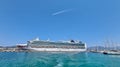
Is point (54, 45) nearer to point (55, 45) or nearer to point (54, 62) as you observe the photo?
point (55, 45)

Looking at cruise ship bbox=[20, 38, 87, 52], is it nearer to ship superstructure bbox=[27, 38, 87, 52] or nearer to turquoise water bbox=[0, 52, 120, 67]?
ship superstructure bbox=[27, 38, 87, 52]

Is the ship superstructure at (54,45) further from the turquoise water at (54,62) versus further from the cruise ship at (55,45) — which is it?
the turquoise water at (54,62)

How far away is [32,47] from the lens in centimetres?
8469

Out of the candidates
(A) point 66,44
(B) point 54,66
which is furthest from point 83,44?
(B) point 54,66

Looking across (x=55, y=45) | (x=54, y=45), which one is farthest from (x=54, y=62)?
(x=55, y=45)

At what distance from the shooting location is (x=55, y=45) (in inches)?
3529

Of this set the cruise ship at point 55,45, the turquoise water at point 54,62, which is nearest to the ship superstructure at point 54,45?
the cruise ship at point 55,45

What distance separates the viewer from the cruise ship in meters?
85.6

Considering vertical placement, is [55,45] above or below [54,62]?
above

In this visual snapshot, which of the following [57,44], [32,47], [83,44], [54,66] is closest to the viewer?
[54,66]

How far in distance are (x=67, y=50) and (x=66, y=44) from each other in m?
3.83

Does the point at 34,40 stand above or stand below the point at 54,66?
above

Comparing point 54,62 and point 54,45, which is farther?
point 54,45

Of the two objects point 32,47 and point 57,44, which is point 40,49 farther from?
point 57,44
